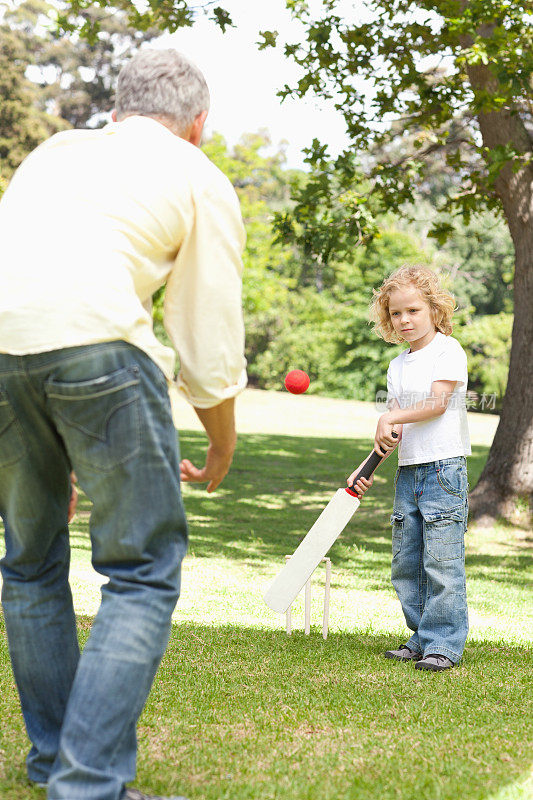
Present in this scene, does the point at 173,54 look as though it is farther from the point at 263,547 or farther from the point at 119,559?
the point at 263,547

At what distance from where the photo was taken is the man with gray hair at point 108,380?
201 cm

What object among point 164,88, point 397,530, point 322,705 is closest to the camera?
point 164,88

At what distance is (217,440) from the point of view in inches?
94.7

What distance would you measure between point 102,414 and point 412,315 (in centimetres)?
235

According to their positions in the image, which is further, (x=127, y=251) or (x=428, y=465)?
(x=428, y=465)

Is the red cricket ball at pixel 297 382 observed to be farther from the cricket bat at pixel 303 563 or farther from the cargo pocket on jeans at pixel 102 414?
the cargo pocket on jeans at pixel 102 414

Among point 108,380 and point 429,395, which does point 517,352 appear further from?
point 108,380

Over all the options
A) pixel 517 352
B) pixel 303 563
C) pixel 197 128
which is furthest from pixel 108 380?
pixel 517 352


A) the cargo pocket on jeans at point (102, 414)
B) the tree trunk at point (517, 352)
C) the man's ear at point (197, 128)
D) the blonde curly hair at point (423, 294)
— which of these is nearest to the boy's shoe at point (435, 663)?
the blonde curly hair at point (423, 294)

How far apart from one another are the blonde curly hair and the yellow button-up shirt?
198 centimetres

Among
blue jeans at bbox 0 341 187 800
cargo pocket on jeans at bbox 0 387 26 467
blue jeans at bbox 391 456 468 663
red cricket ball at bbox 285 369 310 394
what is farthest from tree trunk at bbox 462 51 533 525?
cargo pocket on jeans at bbox 0 387 26 467

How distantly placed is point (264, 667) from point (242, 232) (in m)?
2.12

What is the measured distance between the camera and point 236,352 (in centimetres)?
226

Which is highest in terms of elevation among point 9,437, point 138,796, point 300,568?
point 9,437
